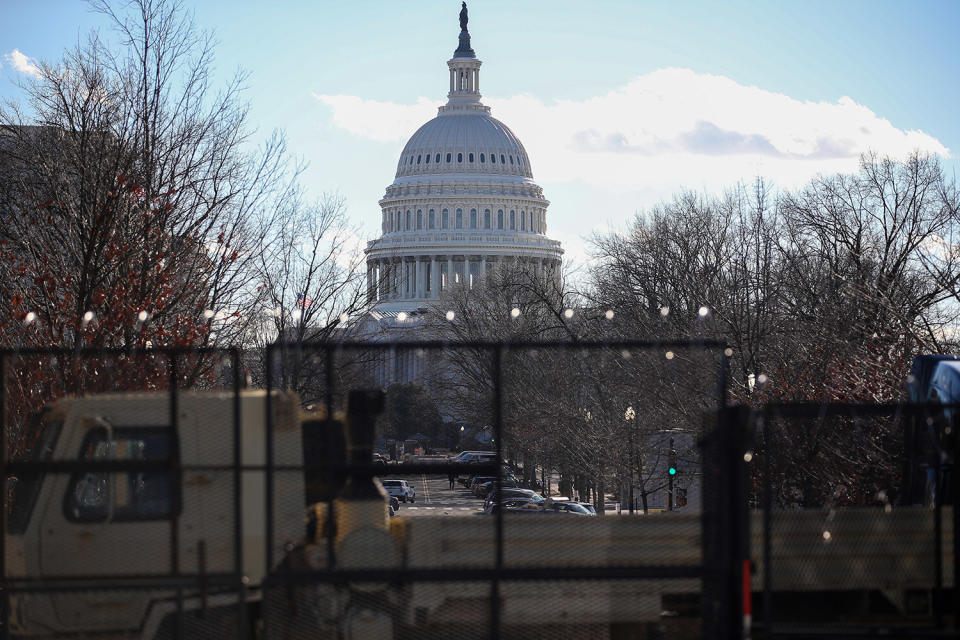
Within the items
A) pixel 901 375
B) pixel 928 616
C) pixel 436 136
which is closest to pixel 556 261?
pixel 436 136

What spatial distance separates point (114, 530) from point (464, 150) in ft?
482

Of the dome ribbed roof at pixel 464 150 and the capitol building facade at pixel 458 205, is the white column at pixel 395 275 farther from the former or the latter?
the dome ribbed roof at pixel 464 150

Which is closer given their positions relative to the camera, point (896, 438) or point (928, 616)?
point (928, 616)

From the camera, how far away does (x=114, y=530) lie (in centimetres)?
955

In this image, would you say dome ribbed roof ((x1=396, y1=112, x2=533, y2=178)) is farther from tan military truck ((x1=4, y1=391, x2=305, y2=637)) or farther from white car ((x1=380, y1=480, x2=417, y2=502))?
tan military truck ((x1=4, y1=391, x2=305, y2=637))

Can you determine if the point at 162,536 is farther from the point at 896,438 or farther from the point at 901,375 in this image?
the point at 901,375

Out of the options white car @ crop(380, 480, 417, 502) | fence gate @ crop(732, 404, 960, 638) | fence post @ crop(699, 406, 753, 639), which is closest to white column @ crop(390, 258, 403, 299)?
white car @ crop(380, 480, 417, 502)

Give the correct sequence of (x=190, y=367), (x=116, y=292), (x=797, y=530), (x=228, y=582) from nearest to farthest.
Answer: (x=228, y=582), (x=797, y=530), (x=116, y=292), (x=190, y=367)

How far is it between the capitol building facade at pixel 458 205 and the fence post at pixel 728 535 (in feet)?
452

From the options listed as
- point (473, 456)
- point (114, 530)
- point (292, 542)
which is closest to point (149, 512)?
point (114, 530)

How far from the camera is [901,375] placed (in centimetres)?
2092

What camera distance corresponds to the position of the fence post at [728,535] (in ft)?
28.9

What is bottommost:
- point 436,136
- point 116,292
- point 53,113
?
point 116,292

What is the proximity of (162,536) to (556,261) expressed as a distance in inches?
5220
